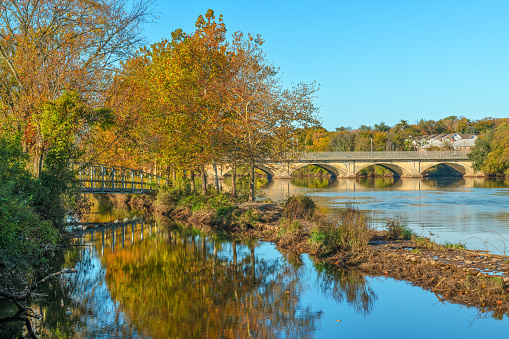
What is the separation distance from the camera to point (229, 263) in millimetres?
16906

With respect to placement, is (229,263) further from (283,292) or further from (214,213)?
(214,213)

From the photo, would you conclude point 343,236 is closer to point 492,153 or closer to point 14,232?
point 14,232

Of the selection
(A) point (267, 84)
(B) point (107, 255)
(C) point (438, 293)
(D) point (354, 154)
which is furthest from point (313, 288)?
(D) point (354, 154)

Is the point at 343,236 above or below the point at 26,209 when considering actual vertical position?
below

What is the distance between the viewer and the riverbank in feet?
38.9

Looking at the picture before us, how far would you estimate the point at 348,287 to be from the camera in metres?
13.4

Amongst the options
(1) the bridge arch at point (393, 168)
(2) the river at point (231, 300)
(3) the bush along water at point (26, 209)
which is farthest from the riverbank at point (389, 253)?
(1) the bridge arch at point (393, 168)

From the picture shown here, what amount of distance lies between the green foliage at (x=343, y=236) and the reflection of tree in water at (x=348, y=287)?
113cm

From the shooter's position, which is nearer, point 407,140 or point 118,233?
point 118,233

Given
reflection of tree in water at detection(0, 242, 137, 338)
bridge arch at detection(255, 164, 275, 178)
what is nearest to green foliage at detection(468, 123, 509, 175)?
bridge arch at detection(255, 164, 275, 178)

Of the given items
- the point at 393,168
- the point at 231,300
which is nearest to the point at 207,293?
the point at 231,300

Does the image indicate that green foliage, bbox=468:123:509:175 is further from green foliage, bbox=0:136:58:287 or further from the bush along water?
green foliage, bbox=0:136:58:287

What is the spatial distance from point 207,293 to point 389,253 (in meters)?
5.91

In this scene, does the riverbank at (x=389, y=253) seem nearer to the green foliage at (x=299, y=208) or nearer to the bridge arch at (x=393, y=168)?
the green foliage at (x=299, y=208)
